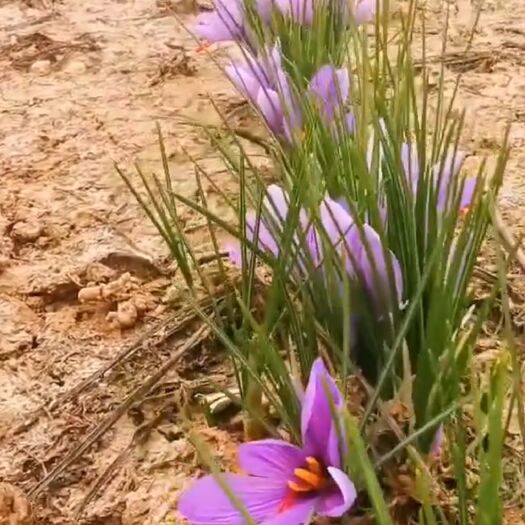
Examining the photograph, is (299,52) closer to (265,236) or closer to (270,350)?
(265,236)

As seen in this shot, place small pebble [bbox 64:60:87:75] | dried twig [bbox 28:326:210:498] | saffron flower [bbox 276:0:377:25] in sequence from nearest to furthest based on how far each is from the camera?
dried twig [bbox 28:326:210:498], saffron flower [bbox 276:0:377:25], small pebble [bbox 64:60:87:75]

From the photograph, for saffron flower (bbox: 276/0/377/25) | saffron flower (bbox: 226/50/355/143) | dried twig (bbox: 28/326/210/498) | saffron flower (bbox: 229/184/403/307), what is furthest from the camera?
saffron flower (bbox: 276/0/377/25)

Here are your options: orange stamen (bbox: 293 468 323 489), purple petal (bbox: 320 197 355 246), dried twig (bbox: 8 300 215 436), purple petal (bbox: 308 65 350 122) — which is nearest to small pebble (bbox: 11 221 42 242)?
dried twig (bbox: 8 300 215 436)

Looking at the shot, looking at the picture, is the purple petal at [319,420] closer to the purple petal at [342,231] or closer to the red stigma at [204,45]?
the purple petal at [342,231]

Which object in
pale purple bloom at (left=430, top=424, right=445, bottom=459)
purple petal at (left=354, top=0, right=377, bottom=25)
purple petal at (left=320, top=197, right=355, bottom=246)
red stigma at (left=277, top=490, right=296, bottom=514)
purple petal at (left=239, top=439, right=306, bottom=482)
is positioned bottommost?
pale purple bloom at (left=430, top=424, right=445, bottom=459)

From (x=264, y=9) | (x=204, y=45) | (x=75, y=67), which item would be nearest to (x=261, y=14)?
(x=264, y=9)

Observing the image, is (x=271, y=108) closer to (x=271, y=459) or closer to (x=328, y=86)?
(x=328, y=86)

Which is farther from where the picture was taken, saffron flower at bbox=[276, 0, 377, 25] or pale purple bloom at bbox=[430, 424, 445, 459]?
saffron flower at bbox=[276, 0, 377, 25]

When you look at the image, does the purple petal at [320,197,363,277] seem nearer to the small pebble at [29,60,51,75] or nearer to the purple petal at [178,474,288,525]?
the purple petal at [178,474,288,525]
